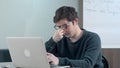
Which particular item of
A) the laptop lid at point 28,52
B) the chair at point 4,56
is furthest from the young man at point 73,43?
the chair at point 4,56

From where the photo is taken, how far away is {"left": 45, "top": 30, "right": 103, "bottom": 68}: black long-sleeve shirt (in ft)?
6.32

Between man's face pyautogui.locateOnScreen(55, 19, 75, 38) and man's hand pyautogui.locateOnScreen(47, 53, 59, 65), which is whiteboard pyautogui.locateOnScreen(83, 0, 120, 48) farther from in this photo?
man's hand pyautogui.locateOnScreen(47, 53, 59, 65)

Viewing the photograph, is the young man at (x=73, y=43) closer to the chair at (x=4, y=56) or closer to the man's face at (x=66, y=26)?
the man's face at (x=66, y=26)

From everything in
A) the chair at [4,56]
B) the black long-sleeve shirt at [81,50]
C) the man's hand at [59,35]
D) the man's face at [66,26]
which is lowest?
the chair at [4,56]

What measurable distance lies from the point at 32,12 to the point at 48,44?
810mm

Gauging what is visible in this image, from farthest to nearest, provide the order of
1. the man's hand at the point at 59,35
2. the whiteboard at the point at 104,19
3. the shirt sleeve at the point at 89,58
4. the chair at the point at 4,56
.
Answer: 1. the whiteboard at the point at 104,19
2. the chair at the point at 4,56
3. the man's hand at the point at 59,35
4. the shirt sleeve at the point at 89,58

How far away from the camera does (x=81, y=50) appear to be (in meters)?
2.24

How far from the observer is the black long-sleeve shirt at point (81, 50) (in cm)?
193

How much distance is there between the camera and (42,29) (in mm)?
3234

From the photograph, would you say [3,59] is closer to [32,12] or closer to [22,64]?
[32,12]

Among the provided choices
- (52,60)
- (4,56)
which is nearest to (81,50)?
(52,60)

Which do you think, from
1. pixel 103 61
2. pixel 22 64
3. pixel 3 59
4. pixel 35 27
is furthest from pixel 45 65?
pixel 35 27

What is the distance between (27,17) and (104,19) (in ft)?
3.07

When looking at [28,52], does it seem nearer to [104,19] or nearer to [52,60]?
[52,60]
